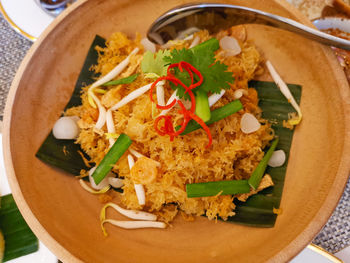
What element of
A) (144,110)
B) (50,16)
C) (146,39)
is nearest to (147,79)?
(144,110)

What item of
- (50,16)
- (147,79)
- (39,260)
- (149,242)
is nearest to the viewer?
(149,242)

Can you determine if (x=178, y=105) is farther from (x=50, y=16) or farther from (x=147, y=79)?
(x=50, y=16)

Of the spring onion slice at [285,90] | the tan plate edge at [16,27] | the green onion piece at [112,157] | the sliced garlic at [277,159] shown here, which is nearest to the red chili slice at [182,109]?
the green onion piece at [112,157]

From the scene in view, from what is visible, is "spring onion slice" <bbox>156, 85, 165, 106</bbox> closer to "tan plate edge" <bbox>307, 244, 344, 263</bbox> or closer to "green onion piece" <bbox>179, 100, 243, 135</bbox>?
"green onion piece" <bbox>179, 100, 243, 135</bbox>

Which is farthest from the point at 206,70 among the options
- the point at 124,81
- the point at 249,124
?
the point at 124,81

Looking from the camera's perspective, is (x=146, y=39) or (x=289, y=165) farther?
(x=146, y=39)

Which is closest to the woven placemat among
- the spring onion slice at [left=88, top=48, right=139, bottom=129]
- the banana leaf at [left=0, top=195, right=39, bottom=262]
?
the banana leaf at [left=0, top=195, right=39, bottom=262]

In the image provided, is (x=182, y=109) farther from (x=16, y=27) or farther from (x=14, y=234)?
(x=16, y=27)
